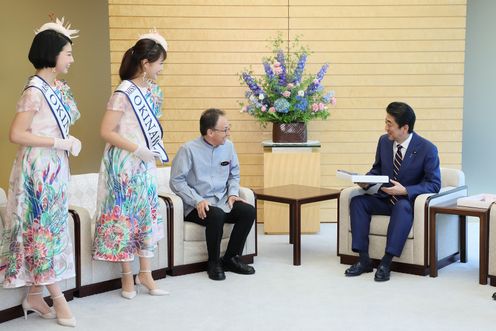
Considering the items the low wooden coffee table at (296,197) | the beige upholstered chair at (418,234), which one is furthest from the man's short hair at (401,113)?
the low wooden coffee table at (296,197)

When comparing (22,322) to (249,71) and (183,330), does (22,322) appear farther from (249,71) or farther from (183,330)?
(249,71)

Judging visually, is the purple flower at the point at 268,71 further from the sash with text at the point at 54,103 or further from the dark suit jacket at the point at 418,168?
the sash with text at the point at 54,103

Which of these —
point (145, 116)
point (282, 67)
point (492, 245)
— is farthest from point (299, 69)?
point (492, 245)

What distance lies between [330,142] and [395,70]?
3.10ft

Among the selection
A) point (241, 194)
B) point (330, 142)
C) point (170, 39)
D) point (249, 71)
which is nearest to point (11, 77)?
point (170, 39)

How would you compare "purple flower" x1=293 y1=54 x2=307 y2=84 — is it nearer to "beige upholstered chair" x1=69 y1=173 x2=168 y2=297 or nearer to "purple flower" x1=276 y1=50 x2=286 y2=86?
"purple flower" x1=276 y1=50 x2=286 y2=86

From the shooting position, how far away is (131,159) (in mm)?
4113

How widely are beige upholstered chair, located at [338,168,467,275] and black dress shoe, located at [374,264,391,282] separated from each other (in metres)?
0.22

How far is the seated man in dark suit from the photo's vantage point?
15.4ft

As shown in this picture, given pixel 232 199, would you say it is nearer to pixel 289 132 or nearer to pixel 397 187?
pixel 397 187

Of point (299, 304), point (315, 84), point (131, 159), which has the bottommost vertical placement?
point (299, 304)

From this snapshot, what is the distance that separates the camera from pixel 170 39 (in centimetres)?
658

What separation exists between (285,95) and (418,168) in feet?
5.11

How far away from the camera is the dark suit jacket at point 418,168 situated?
15.8ft
